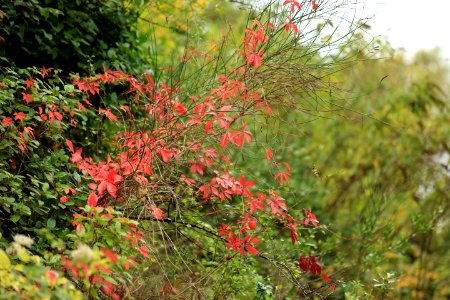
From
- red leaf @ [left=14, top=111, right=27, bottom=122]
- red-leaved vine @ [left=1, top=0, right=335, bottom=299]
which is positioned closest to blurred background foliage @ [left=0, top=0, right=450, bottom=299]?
red-leaved vine @ [left=1, top=0, right=335, bottom=299]

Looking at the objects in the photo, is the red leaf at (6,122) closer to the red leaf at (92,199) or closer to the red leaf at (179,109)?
the red leaf at (92,199)

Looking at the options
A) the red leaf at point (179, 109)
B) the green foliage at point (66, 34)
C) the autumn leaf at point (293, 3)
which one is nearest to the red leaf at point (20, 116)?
the green foliage at point (66, 34)

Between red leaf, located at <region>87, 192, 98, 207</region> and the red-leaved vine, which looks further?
the red-leaved vine

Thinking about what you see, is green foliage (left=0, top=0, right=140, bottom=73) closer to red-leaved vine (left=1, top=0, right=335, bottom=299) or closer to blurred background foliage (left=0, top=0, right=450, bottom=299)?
blurred background foliage (left=0, top=0, right=450, bottom=299)

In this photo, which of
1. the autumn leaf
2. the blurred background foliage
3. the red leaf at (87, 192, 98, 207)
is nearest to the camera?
the red leaf at (87, 192, 98, 207)

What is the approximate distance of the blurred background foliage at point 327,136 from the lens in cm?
466

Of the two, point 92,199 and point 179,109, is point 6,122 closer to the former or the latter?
point 92,199

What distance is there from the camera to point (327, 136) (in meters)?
9.43

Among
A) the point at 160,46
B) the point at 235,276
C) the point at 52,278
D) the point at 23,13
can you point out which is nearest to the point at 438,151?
the point at 160,46

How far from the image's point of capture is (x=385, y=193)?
25.4 ft

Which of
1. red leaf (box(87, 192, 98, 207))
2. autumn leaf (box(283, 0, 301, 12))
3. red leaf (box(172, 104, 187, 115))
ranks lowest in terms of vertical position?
red leaf (box(87, 192, 98, 207))

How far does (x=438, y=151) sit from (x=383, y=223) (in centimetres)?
191

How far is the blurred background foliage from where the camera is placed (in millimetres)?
4660

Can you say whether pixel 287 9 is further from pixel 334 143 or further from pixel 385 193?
pixel 334 143
